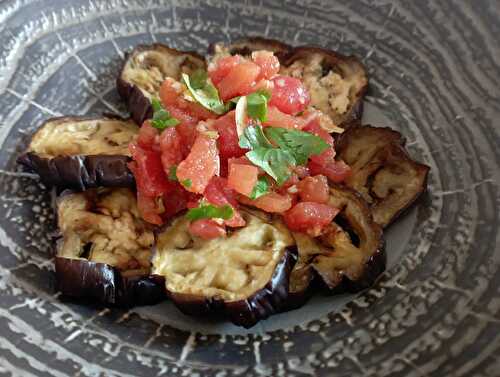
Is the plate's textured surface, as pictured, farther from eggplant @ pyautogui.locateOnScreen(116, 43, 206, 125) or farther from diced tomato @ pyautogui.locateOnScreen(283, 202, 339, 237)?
diced tomato @ pyautogui.locateOnScreen(283, 202, 339, 237)

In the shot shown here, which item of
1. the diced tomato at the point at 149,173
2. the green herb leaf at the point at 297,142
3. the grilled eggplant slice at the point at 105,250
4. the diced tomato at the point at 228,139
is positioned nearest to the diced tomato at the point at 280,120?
the green herb leaf at the point at 297,142

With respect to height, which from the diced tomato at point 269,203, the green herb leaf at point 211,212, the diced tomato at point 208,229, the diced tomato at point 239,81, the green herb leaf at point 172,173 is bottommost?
the diced tomato at point 208,229

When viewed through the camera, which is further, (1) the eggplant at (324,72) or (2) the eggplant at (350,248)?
(1) the eggplant at (324,72)

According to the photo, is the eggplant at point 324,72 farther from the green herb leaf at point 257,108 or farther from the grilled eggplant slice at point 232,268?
the grilled eggplant slice at point 232,268

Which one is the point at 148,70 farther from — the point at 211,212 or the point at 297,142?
the point at 211,212

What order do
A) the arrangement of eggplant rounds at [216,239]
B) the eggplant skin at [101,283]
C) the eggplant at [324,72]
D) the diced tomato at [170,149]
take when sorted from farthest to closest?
the eggplant at [324,72]
the diced tomato at [170,149]
the eggplant skin at [101,283]
the arrangement of eggplant rounds at [216,239]

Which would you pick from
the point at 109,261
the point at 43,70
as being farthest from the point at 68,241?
the point at 43,70

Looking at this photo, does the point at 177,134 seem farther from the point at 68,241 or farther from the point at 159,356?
the point at 159,356
